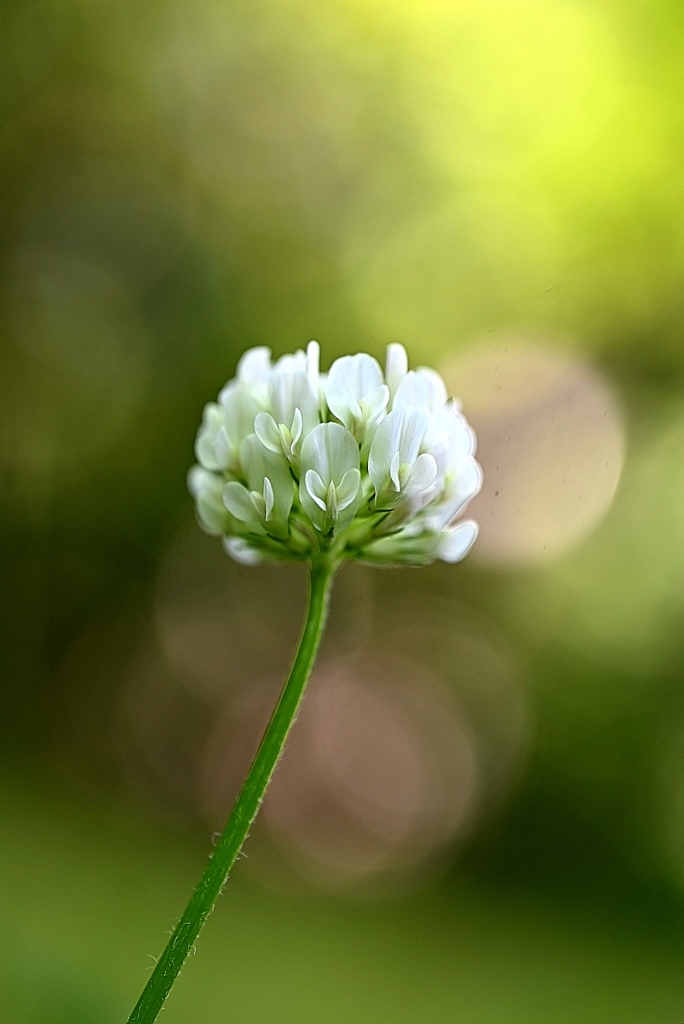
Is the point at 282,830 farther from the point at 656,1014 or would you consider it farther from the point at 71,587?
the point at 656,1014

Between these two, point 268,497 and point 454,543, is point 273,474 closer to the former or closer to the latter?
point 268,497

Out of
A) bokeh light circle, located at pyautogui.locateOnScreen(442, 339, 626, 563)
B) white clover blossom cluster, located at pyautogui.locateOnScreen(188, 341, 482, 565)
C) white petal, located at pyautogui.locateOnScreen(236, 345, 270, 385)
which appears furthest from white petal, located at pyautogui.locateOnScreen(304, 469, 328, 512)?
bokeh light circle, located at pyautogui.locateOnScreen(442, 339, 626, 563)

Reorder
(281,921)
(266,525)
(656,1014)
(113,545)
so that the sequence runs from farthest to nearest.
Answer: (113,545) < (281,921) < (656,1014) < (266,525)

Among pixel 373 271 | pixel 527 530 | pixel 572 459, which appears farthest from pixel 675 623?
pixel 373 271

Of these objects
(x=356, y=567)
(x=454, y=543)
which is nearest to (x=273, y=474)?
(x=454, y=543)

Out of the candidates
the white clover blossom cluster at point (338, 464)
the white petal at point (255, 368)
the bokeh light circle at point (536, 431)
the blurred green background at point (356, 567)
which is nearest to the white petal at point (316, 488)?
the white clover blossom cluster at point (338, 464)

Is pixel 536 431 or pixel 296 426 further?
pixel 536 431
